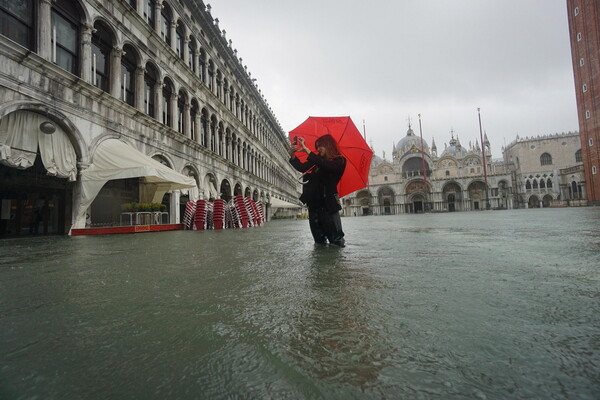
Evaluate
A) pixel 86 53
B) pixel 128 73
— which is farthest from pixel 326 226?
pixel 128 73

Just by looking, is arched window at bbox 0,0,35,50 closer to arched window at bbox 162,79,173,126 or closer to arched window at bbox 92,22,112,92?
arched window at bbox 92,22,112,92

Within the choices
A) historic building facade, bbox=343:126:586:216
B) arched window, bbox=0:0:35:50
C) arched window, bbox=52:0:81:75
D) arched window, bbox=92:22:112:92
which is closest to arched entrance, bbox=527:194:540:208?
historic building facade, bbox=343:126:586:216

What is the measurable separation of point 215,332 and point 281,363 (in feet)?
1.13

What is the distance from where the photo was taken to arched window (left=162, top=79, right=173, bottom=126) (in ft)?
44.5

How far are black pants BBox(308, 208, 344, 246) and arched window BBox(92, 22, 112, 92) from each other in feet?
30.2

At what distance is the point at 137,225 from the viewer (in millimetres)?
9539

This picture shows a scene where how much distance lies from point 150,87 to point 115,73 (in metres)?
2.59

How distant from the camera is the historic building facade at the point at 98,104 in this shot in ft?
23.8

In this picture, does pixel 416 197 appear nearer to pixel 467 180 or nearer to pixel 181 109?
pixel 467 180

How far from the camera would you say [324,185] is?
4039 millimetres

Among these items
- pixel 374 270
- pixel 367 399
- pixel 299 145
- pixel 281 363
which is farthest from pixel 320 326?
pixel 299 145

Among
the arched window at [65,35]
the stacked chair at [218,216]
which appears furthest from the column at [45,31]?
the stacked chair at [218,216]

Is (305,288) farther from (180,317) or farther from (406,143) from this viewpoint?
(406,143)

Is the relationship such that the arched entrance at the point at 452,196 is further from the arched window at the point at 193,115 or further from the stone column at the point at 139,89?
the stone column at the point at 139,89
